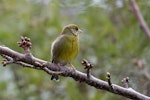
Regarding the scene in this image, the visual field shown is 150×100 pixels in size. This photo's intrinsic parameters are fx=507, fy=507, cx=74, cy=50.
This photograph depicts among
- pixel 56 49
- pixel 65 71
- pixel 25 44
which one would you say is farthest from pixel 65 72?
pixel 56 49

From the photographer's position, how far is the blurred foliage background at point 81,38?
4332mm

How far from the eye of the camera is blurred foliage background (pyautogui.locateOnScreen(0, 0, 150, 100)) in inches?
171

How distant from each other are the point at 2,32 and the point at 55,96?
0.83 metres

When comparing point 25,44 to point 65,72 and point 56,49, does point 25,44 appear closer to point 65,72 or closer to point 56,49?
point 65,72

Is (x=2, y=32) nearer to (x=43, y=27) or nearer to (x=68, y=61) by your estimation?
(x=43, y=27)

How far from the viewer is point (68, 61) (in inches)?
101

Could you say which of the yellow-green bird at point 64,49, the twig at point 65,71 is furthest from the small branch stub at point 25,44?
the yellow-green bird at point 64,49

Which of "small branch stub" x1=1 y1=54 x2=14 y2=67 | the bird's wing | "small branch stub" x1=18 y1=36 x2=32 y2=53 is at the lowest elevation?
"small branch stub" x1=1 y1=54 x2=14 y2=67

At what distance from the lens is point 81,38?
4883 millimetres

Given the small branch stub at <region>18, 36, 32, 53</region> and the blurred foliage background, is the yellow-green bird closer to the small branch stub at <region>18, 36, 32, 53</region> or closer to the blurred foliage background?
the small branch stub at <region>18, 36, 32, 53</region>

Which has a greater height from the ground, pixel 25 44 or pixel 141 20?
pixel 141 20

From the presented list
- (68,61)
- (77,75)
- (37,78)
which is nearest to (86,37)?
(37,78)

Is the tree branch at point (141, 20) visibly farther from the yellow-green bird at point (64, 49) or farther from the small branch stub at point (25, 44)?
the small branch stub at point (25, 44)

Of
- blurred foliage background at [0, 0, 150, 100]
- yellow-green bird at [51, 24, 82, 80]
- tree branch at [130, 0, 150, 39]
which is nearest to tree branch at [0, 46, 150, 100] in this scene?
yellow-green bird at [51, 24, 82, 80]
